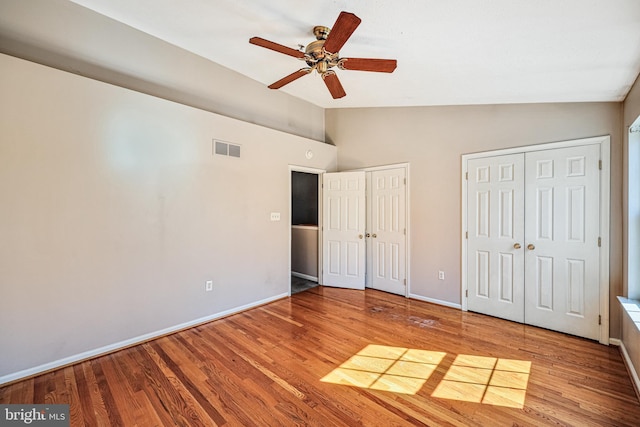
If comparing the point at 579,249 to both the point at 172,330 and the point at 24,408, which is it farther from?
the point at 24,408

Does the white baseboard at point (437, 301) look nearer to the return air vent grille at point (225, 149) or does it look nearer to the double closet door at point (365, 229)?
the double closet door at point (365, 229)

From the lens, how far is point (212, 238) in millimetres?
3268

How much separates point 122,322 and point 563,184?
472 cm

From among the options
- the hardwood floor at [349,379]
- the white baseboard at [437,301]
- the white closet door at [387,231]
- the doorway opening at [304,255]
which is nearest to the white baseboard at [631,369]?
the hardwood floor at [349,379]

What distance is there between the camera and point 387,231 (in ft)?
14.1

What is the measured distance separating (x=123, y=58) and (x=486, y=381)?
4.53m

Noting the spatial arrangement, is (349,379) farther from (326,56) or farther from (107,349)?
(326,56)

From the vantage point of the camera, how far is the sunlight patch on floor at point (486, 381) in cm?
190

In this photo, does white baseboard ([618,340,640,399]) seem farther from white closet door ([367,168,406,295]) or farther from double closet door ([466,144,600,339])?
white closet door ([367,168,406,295])

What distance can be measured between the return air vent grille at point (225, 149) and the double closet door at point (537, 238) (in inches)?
119

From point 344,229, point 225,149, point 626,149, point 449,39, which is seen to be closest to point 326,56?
point 449,39

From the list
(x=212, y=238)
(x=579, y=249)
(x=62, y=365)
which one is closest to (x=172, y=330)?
(x=62, y=365)

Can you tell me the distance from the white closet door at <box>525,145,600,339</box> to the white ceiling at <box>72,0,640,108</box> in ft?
2.20

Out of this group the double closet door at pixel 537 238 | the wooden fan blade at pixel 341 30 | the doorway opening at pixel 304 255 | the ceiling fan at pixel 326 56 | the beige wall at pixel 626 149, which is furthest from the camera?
the doorway opening at pixel 304 255
